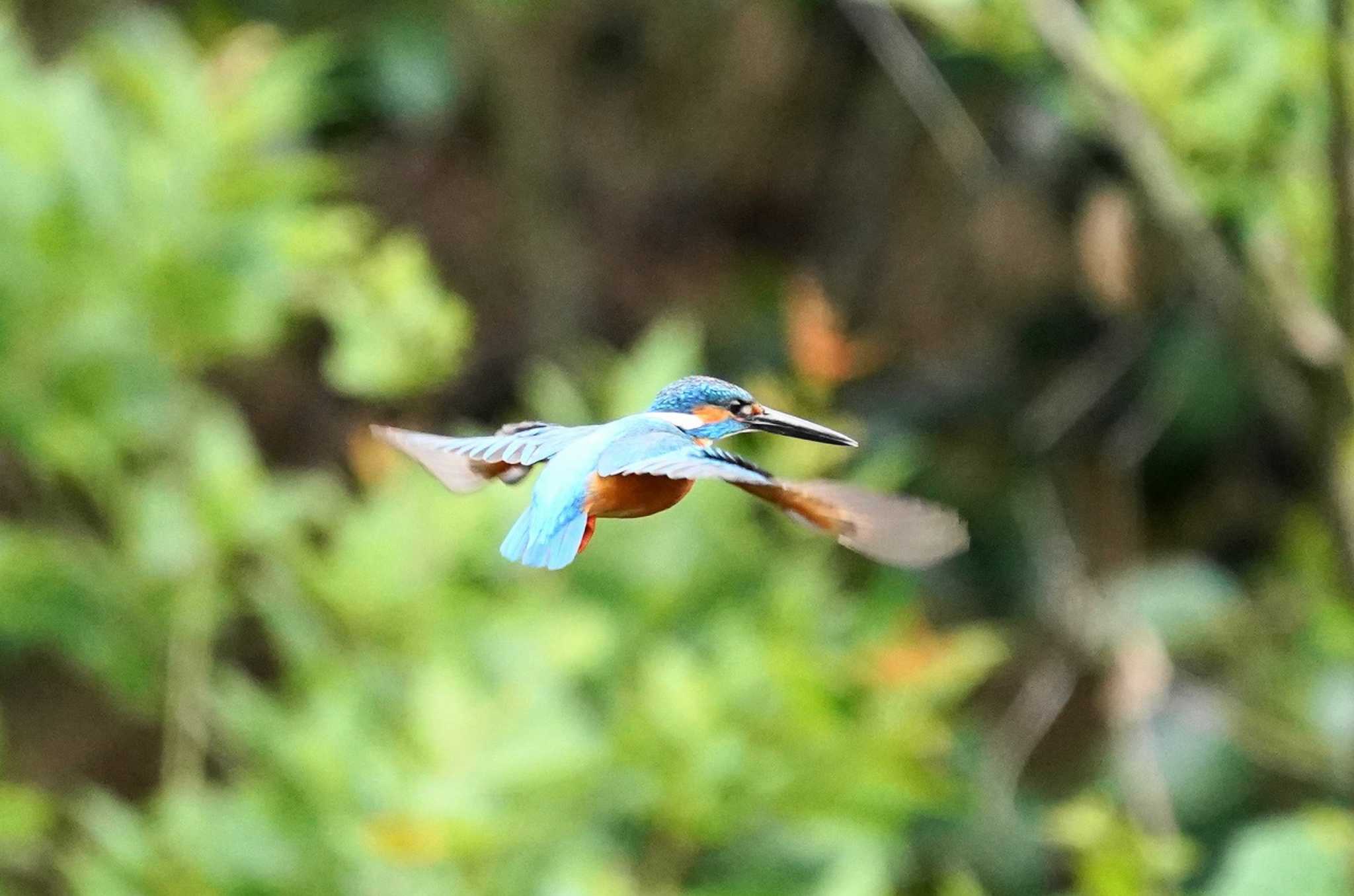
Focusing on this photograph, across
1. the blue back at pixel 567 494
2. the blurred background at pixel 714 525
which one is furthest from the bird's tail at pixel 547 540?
the blurred background at pixel 714 525

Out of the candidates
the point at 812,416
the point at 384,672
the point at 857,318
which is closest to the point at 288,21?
the point at 857,318

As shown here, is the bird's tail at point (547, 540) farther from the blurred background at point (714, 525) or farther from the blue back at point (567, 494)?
the blurred background at point (714, 525)

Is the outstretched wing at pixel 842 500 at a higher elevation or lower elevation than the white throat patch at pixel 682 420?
lower

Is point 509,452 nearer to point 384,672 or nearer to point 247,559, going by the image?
point 384,672

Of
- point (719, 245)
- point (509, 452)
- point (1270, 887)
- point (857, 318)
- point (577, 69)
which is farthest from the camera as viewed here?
point (719, 245)

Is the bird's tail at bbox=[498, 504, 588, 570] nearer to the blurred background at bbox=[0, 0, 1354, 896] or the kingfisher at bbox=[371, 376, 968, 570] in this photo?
the kingfisher at bbox=[371, 376, 968, 570]

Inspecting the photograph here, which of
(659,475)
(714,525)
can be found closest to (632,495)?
(659,475)

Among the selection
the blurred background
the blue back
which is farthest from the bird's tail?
the blurred background
